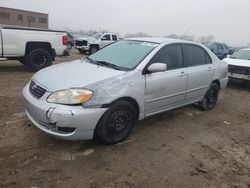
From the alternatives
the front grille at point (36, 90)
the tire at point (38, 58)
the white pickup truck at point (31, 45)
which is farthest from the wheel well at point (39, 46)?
the front grille at point (36, 90)

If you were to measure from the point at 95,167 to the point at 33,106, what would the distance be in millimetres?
1263

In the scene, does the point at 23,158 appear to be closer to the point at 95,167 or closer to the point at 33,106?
the point at 33,106

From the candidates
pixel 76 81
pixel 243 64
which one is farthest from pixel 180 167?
pixel 243 64

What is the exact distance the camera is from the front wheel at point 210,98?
6.25 meters

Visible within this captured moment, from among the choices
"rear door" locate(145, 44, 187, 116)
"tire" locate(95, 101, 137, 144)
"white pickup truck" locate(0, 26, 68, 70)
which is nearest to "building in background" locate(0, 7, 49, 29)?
"white pickup truck" locate(0, 26, 68, 70)

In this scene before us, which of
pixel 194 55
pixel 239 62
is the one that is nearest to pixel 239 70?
pixel 239 62

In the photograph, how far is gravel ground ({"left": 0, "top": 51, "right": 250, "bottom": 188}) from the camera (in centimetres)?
329

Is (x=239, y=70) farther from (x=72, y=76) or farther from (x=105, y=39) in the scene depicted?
(x=105, y=39)

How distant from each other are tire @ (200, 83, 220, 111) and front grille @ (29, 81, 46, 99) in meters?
3.82

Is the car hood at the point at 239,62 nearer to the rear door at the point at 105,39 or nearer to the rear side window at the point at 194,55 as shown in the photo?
the rear side window at the point at 194,55

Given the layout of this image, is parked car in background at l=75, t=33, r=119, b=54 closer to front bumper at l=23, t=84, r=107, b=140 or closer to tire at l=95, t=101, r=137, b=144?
tire at l=95, t=101, r=137, b=144

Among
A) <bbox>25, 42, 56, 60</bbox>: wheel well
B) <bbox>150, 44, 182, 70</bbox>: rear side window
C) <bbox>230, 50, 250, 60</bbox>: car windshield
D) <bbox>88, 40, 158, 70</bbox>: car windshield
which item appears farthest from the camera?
<bbox>230, 50, 250, 60</bbox>: car windshield

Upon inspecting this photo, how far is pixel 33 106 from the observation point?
384 centimetres

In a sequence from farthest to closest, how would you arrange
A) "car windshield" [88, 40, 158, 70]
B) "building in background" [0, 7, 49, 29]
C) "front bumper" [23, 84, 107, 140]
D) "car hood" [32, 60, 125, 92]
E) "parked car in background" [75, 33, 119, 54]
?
"building in background" [0, 7, 49, 29], "parked car in background" [75, 33, 119, 54], "car windshield" [88, 40, 158, 70], "car hood" [32, 60, 125, 92], "front bumper" [23, 84, 107, 140]
